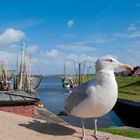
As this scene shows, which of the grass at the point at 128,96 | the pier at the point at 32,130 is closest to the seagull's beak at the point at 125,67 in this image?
the pier at the point at 32,130

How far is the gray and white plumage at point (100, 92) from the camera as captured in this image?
9180mm

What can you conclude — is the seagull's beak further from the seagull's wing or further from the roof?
the roof

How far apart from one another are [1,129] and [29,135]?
0.90 meters

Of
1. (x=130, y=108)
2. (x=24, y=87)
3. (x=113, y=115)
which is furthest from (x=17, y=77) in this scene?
(x=130, y=108)

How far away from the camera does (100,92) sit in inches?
362

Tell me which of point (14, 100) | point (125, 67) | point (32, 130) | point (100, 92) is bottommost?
point (32, 130)

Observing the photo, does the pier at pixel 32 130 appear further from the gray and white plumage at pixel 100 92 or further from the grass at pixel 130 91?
the grass at pixel 130 91

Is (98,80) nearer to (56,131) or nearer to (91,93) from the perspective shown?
(91,93)

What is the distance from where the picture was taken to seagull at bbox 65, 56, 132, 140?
9.18 m

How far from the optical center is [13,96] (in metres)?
16.4

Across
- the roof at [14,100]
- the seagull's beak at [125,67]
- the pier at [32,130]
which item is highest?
the seagull's beak at [125,67]

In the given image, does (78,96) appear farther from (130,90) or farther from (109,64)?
(130,90)

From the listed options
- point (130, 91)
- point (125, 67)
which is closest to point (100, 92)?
point (125, 67)

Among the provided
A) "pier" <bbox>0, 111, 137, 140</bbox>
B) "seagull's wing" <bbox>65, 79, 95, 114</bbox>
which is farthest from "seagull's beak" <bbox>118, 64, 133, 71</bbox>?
"pier" <bbox>0, 111, 137, 140</bbox>
